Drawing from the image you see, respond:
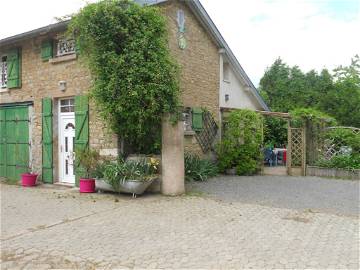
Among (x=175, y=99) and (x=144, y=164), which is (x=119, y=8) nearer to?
(x=175, y=99)

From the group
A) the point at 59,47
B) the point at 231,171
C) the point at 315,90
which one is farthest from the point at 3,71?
the point at 315,90

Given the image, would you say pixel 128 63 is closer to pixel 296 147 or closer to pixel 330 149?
pixel 296 147

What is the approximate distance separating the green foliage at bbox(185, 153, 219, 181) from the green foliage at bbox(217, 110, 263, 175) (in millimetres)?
813

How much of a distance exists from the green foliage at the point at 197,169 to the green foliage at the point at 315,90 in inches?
476

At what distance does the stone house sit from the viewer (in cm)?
1009

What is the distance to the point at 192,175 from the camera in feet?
35.9

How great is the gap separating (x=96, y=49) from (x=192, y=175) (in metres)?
4.64

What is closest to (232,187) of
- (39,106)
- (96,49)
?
(96,49)

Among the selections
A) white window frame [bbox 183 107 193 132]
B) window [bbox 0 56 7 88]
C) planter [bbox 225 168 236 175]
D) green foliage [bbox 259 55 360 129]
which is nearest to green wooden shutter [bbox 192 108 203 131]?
white window frame [bbox 183 107 193 132]

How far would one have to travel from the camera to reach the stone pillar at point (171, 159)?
28.2ft

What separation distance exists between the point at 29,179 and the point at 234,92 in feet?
27.9

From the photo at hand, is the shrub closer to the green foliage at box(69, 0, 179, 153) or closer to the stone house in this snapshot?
the stone house

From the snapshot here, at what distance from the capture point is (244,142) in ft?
40.2

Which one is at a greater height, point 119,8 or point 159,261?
point 119,8
